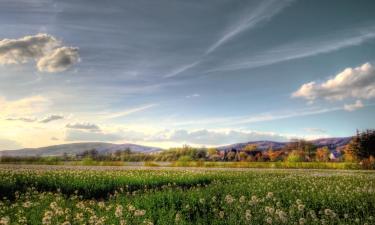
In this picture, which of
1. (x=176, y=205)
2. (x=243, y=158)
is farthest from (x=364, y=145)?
(x=176, y=205)

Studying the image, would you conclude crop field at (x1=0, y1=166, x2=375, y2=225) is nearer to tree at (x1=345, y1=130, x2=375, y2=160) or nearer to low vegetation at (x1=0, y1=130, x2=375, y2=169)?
low vegetation at (x1=0, y1=130, x2=375, y2=169)

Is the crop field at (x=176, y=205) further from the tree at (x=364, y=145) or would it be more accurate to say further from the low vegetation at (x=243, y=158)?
the tree at (x=364, y=145)

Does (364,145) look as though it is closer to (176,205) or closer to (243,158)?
(243,158)

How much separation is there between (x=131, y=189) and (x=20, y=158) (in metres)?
40.4

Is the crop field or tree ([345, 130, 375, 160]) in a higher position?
tree ([345, 130, 375, 160])

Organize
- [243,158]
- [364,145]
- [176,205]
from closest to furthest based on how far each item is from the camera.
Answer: [176,205] < [364,145] < [243,158]

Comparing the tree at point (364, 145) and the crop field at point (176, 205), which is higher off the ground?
the tree at point (364, 145)

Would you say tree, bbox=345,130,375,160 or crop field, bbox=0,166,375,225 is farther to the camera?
tree, bbox=345,130,375,160

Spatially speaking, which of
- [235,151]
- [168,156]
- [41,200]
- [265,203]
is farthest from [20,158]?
[265,203]

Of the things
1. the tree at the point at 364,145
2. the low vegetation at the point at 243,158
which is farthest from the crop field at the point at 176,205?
the tree at the point at 364,145

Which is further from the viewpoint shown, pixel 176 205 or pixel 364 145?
pixel 364 145

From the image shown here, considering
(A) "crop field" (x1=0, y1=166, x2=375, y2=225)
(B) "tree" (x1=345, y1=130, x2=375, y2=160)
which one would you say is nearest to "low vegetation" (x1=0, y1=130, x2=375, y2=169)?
(B) "tree" (x1=345, y1=130, x2=375, y2=160)

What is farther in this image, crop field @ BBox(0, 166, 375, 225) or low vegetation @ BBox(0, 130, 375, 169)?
low vegetation @ BBox(0, 130, 375, 169)

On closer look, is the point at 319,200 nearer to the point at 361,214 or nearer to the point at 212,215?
the point at 361,214
